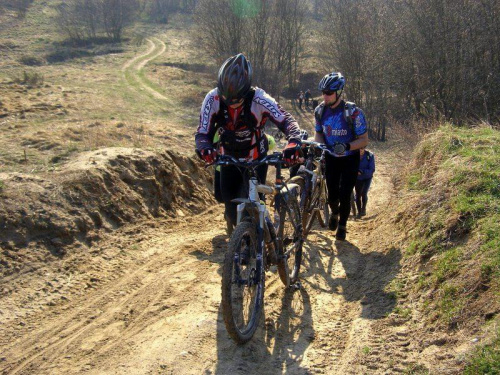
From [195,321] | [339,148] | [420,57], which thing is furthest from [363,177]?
[420,57]

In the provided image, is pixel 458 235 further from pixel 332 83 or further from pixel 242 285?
pixel 332 83

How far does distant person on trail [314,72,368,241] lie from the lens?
5.95m

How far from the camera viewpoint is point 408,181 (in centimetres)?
743

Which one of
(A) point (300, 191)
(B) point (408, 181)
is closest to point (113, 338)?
(A) point (300, 191)

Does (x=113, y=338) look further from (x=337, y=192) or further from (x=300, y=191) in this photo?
(x=337, y=192)

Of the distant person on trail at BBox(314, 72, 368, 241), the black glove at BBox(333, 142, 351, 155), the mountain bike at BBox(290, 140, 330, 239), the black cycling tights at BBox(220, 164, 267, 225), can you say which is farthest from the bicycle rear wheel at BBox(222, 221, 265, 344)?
the distant person on trail at BBox(314, 72, 368, 241)

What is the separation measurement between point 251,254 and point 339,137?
8.82 ft

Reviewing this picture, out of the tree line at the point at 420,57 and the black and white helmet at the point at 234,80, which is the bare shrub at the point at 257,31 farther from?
the black and white helmet at the point at 234,80

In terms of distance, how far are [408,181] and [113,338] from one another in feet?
17.3

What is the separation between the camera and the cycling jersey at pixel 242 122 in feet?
15.9

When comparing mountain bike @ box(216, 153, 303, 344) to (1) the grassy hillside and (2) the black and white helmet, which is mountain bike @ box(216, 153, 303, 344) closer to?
(2) the black and white helmet

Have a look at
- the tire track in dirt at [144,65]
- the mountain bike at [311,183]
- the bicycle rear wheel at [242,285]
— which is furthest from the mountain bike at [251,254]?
the tire track in dirt at [144,65]

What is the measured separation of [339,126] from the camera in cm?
620

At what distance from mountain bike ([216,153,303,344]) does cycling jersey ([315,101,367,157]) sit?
1.62m
